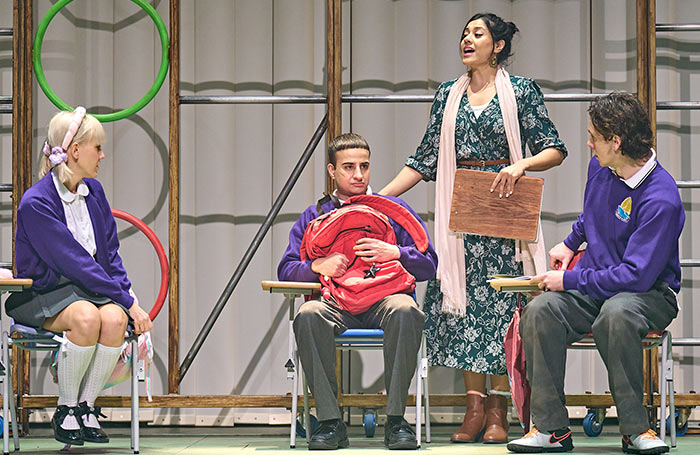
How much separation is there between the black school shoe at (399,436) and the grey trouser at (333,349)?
4 centimetres

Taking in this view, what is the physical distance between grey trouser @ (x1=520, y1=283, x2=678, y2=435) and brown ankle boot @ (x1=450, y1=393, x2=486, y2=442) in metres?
0.62

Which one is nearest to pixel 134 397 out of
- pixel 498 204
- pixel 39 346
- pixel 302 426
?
pixel 39 346

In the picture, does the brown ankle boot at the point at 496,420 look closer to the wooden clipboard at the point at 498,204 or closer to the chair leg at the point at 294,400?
the wooden clipboard at the point at 498,204

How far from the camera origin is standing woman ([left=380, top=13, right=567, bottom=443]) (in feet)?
13.7

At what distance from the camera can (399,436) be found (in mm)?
3674

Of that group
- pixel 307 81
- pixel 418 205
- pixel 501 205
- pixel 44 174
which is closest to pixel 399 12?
pixel 307 81

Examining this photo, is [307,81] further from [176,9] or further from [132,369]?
[132,369]

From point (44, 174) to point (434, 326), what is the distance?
1746 millimetres

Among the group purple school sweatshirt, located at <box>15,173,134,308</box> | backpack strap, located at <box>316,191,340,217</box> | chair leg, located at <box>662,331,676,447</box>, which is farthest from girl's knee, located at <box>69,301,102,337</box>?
chair leg, located at <box>662,331,676,447</box>

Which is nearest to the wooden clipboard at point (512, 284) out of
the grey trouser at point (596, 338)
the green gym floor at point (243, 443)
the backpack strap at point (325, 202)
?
the grey trouser at point (596, 338)

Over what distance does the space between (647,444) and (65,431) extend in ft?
6.68

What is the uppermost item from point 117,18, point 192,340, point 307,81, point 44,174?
point 117,18

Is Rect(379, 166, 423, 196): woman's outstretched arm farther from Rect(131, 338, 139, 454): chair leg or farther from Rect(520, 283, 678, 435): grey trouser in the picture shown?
Rect(131, 338, 139, 454): chair leg

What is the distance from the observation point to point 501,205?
4160 mm
